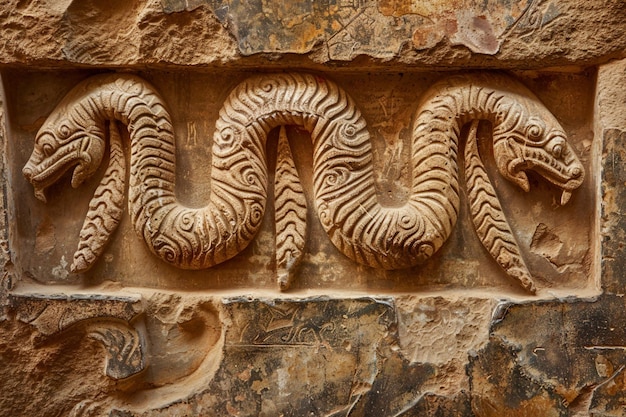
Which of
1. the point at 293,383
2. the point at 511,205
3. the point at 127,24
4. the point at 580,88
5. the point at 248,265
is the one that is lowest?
the point at 293,383

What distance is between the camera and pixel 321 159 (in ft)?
10.5

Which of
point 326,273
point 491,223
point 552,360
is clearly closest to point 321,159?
point 326,273

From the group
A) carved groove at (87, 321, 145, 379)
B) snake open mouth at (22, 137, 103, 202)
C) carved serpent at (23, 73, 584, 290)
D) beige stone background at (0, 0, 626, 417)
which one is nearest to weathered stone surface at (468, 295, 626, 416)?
beige stone background at (0, 0, 626, 417)

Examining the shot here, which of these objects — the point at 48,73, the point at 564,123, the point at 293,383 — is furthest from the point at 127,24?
the point at 564,123

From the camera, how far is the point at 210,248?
10.4 ft

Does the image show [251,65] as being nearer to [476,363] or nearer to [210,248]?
[210,248]

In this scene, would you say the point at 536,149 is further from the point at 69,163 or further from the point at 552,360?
the point at 69,163

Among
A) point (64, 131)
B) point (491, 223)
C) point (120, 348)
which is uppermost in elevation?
point (64, 131)

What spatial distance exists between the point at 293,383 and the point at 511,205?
110 cm

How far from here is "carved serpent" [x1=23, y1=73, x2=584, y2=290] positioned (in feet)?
10.4

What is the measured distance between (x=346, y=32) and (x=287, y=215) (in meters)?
0.74

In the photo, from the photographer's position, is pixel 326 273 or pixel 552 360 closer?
pixel 552 360

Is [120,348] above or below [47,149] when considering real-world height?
below

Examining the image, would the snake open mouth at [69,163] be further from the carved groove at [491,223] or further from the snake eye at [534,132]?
the snake eye at [534,132]
